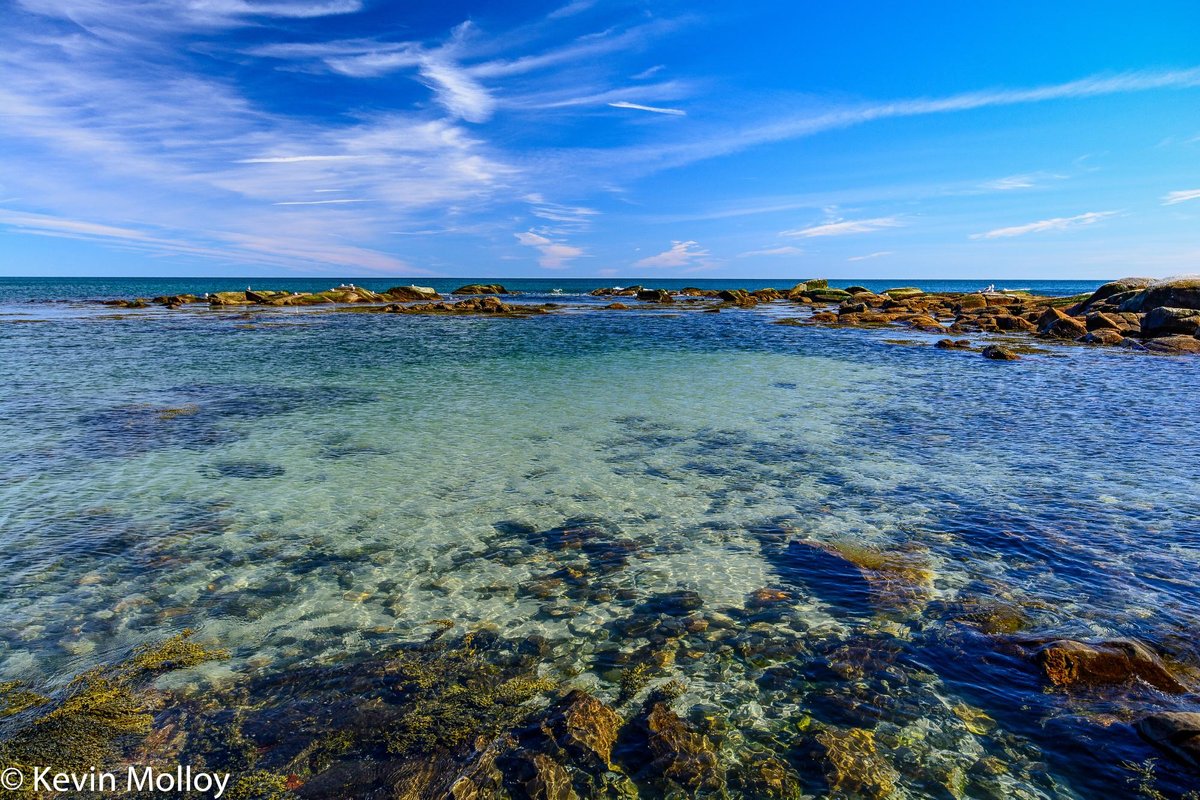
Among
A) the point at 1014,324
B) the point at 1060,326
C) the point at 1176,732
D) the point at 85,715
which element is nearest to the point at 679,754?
the point at 1176,732

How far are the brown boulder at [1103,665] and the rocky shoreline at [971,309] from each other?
29779 mm

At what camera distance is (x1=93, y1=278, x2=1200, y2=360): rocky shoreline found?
35.6m

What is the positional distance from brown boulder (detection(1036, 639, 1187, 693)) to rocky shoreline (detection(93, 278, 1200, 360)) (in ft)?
97.7

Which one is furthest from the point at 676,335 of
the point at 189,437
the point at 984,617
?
the point at 984,617

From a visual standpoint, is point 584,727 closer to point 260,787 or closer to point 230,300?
point 260,787

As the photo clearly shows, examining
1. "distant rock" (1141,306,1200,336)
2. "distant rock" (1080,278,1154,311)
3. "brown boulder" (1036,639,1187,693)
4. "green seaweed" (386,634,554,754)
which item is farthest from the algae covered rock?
"distant rock" (1080,278,1154,311)

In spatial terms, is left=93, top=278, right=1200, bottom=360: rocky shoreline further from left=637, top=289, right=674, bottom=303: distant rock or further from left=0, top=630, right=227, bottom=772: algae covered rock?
left=0, top=630, right=227, bottom=772: algae covered rock

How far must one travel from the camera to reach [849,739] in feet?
16.6

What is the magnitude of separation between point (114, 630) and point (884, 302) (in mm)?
75653

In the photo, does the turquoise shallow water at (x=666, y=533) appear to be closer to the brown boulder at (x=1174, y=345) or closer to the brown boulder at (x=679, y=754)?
the brown boulder at (x=679, y=754)

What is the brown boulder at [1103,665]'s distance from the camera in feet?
18.6

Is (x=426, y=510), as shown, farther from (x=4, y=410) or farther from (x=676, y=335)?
(x=676, y=335)

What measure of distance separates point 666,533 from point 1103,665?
220 inches

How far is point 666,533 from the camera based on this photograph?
9.66 metres
